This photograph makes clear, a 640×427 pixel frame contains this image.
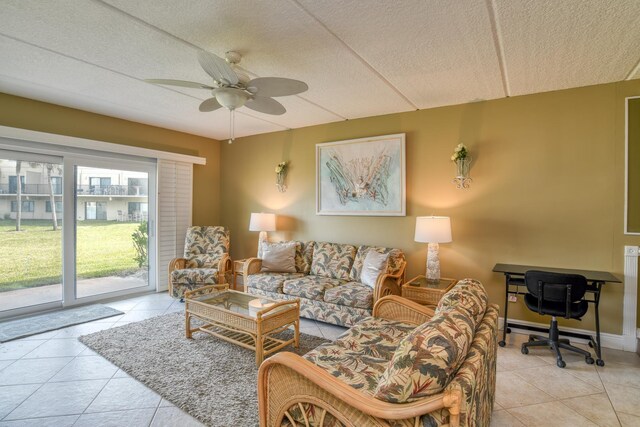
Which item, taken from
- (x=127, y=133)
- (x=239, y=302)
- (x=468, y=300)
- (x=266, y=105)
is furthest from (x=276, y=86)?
(x=127, y=133)

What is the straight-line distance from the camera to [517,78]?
3.03m

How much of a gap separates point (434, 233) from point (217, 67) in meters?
2.56

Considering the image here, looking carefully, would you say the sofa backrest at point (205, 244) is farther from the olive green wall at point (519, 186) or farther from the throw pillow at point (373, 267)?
the throw pillow at point (373, 267)

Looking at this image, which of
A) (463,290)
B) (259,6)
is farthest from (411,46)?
(463,290)

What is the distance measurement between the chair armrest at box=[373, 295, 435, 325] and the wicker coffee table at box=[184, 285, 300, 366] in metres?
0.86

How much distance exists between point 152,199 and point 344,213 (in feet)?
9.94

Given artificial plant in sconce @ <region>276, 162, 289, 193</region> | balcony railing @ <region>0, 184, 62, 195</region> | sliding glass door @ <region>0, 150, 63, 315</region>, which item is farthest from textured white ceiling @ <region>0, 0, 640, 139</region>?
artificial plant in sconce @ <region>276, 162, 289, 193</region>

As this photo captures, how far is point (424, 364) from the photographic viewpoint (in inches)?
45.0

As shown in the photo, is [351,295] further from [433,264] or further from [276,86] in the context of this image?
[276,86]

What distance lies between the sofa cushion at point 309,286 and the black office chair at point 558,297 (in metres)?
1.98

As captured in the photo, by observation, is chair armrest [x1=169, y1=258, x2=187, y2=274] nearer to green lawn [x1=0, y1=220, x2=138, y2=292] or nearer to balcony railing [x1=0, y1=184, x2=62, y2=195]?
green lawn [x1=0, y1=220, x2=138, y2=292]

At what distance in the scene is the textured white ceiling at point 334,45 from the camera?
202cm

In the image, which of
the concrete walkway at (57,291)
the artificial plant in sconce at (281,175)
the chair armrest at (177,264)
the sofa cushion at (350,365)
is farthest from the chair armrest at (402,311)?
the concrete walkway at (57,291)

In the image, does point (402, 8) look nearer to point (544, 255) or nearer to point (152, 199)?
point (544, 255)
